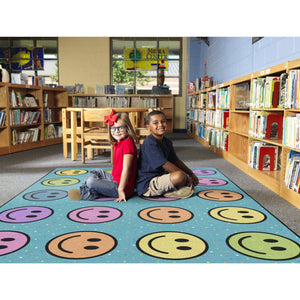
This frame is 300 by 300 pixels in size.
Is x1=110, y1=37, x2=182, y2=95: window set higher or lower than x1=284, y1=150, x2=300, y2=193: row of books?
higher

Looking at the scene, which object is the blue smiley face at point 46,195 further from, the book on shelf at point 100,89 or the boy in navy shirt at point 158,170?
the book on shelf at point 100,89

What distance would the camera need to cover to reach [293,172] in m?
2.26

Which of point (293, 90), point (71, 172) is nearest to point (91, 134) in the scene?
point (71, 172)

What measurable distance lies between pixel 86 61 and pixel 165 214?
25.8ft

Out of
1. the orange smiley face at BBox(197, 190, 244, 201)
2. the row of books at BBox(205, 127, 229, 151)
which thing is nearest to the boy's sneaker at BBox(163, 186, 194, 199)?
the orange smiley face at BBox(197, 190, 244, 201)

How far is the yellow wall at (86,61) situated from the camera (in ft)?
29.5

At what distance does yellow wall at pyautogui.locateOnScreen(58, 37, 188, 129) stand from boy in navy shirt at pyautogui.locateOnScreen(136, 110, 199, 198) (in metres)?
7.07

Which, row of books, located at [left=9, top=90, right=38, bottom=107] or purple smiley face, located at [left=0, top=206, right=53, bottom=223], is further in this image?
row of books, located at [left=9, top=90, right=38, bottom=107]

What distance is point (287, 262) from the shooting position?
1365mm

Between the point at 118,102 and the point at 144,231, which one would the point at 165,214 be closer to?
the point at 144,231

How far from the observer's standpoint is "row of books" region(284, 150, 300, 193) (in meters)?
2.21

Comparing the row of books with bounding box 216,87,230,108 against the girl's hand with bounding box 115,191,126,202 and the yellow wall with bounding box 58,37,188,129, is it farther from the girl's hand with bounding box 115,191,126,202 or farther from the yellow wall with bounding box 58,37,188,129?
the yellow wall with bounding box 58,37,188,129

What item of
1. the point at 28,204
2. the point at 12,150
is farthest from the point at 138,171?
the point at 12,150
